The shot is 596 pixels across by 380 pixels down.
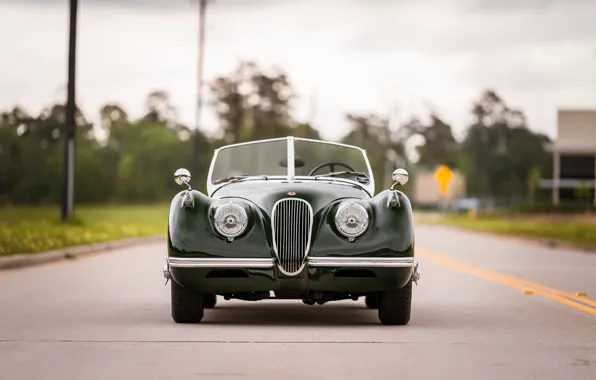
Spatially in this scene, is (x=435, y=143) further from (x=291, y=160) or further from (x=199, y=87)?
(x=291, y=160)

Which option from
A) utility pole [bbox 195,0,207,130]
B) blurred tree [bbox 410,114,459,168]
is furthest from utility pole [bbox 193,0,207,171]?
blurred tree [bbox 410,114,459,168]

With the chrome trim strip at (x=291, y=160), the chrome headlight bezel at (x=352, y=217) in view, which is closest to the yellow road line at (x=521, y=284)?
the chrome headlight bezel at (x=352, y=217)

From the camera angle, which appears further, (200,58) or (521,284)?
(200,58)

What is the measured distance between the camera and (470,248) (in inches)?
1183

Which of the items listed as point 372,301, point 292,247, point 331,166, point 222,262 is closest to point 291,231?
point 292,247

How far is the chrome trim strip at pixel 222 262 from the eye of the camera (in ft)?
33.9

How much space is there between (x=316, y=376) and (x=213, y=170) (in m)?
5.09

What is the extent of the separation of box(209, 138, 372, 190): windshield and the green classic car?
96cm

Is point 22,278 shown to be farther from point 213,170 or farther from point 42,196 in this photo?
point 42,196

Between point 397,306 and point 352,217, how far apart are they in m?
0.87

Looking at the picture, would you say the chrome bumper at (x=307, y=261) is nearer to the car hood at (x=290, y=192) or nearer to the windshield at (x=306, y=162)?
the car hood at (x=290, y=192)

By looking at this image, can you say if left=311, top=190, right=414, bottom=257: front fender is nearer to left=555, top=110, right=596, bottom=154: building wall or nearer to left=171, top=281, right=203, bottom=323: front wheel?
left=171, top=281, right=203, bottom=323: front wheel

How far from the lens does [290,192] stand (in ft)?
34.9

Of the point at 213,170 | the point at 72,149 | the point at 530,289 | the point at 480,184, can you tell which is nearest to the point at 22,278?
the point at 213,170
